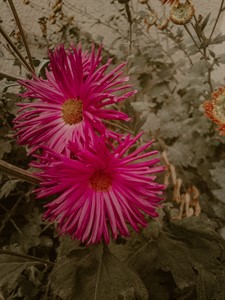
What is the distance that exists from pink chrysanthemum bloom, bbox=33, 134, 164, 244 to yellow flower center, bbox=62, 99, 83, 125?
11 cm

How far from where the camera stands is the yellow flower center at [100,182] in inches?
21.0

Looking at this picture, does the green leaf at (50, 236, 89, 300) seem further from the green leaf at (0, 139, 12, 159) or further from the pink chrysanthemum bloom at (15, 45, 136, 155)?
the green leaf at (0, 139, 12, 159)

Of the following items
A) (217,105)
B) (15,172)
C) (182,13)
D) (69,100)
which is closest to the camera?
(15,172)

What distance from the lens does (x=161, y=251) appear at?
0.67 m

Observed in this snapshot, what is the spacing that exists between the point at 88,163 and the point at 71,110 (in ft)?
0.50

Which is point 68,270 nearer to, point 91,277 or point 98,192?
point 91,277

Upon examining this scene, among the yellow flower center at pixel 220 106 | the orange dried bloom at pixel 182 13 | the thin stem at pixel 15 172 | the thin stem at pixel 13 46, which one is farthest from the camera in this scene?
the yellow flower center at pixel 220 106

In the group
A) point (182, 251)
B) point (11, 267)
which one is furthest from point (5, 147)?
point (182, 251)

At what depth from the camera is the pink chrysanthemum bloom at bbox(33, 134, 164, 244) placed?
0.48m

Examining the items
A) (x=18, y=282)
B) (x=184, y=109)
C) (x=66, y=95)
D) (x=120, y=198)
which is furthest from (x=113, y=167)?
(x=184, y=109)

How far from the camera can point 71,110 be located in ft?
1.97

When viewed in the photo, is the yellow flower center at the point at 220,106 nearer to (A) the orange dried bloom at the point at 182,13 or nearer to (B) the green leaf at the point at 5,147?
(A) the orange dried bloom at the point at 182,13

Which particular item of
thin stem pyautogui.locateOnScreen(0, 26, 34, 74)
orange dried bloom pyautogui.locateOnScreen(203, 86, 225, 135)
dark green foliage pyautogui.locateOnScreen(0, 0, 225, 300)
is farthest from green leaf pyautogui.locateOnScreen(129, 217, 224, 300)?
thin stem pyautogui.locateOnScreen(0, 26, 34, 74)

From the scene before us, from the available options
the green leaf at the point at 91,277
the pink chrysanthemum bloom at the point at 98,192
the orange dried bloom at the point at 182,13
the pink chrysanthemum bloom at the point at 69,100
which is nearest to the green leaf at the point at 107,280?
the green leaf at the point at 91,277
